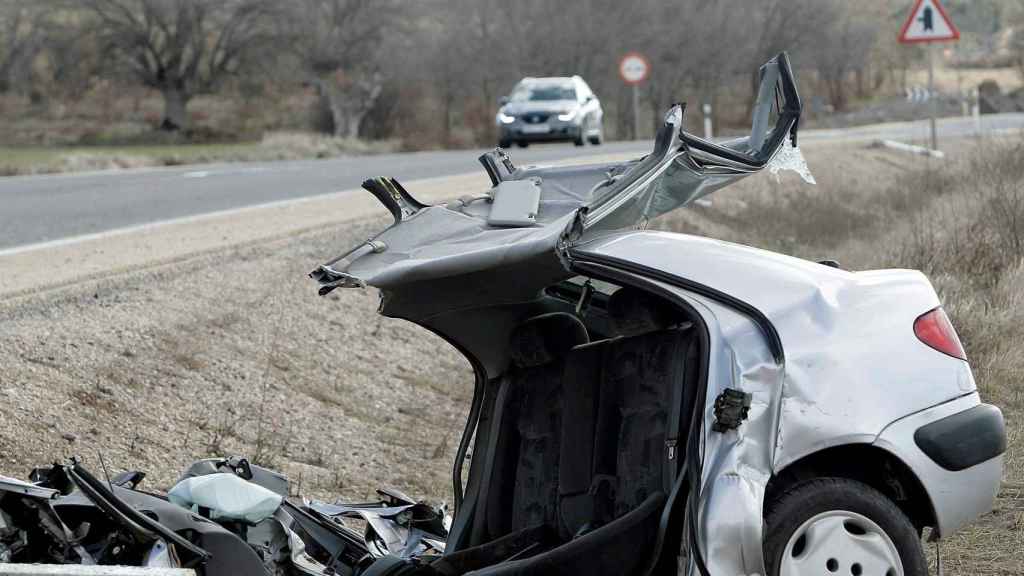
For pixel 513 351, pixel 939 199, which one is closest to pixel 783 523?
pixel 513 351

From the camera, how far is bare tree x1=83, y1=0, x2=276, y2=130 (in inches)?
2581

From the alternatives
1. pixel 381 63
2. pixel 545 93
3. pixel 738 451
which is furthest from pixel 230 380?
pixel 381 63

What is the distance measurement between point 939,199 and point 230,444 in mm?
13555

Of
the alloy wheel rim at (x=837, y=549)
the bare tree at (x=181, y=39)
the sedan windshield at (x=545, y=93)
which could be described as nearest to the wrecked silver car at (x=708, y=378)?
the alloy wheel rim at (x=837, y=549)

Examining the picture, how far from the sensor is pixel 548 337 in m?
→ 5.09

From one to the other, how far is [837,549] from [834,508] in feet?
0.39

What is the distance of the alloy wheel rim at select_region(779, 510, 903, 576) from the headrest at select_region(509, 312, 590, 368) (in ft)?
4.03

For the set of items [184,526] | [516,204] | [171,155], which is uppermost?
[516,204]

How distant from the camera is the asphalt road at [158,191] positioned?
1455cm

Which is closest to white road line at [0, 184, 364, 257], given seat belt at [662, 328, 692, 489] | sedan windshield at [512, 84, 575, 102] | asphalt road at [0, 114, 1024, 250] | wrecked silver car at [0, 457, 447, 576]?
asphalt road at [0, 114, 1024, 250]

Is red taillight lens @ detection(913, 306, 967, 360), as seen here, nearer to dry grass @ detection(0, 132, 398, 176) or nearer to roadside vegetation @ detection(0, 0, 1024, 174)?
dry grass @ detection(0, 132, 398, 176)

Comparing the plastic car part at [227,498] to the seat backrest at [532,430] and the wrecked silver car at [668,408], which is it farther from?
the seat backrest at [532,430]

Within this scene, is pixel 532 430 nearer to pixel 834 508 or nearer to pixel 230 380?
pixel 834 508

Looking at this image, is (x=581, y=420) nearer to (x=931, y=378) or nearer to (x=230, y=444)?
(x=931, y=378)
